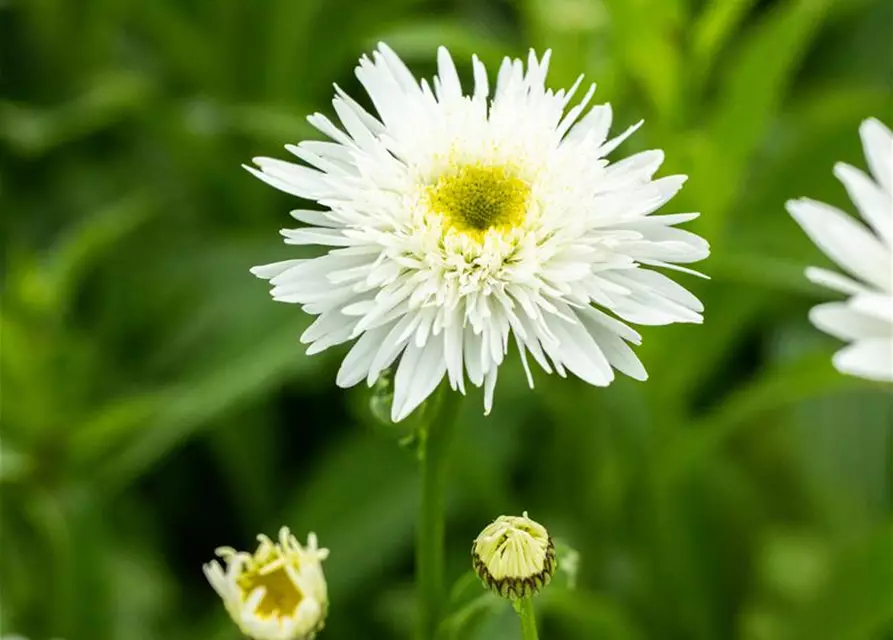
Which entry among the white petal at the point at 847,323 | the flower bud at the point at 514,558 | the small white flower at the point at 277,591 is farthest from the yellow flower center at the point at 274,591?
the white petal at the point at 847,323

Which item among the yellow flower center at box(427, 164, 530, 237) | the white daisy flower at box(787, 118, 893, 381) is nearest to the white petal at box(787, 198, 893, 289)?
the white daisy flower at box(787, 118, 893, 381)

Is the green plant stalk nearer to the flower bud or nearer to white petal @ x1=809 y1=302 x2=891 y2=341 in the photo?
the flower bud

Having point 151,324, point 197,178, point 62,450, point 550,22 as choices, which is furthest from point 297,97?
point 62,450

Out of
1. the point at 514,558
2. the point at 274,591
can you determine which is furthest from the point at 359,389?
the point at 514,558

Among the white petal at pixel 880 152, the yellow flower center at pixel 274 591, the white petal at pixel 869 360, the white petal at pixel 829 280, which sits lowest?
the yellow flower center at pixel 274 591

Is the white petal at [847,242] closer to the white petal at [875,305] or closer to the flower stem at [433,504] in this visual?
the white petal at [875,305]

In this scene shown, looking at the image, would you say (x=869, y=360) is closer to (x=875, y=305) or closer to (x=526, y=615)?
(x=875, y=305)
